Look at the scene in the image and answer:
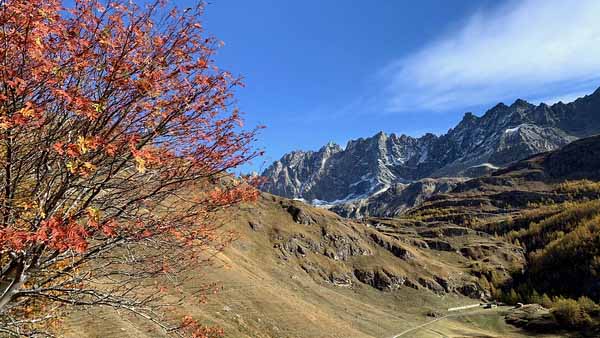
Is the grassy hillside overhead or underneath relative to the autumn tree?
underneath

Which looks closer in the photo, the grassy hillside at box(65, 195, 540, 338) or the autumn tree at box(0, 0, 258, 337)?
the autumn tree at box(0, 0, 258, 337)

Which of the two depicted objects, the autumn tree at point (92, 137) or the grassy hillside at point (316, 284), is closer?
the autumn tree at point (92, 137)

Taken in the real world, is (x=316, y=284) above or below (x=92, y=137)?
below

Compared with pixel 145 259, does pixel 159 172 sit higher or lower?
higher

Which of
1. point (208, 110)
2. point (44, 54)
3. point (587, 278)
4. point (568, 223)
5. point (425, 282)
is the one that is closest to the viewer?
point (44, 54)

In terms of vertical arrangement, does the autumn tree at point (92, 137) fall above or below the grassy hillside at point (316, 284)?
above

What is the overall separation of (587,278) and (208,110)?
15112cm

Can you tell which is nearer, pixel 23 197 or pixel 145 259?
pixel 23 197

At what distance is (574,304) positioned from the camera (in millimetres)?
93188

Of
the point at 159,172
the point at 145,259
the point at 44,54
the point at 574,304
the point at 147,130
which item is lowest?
the point at 574,304

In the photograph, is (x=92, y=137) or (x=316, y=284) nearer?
(x=92, y=137)

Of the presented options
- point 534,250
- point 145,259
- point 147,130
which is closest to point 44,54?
point 147,130

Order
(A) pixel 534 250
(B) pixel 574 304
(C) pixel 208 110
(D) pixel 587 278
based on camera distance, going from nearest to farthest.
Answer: (C) pixel 208 110, (B) pixel 574 304, (D) pixel 587 278, (A) pixel 534 250

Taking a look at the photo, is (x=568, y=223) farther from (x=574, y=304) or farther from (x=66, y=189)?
(x=66, y=189)
